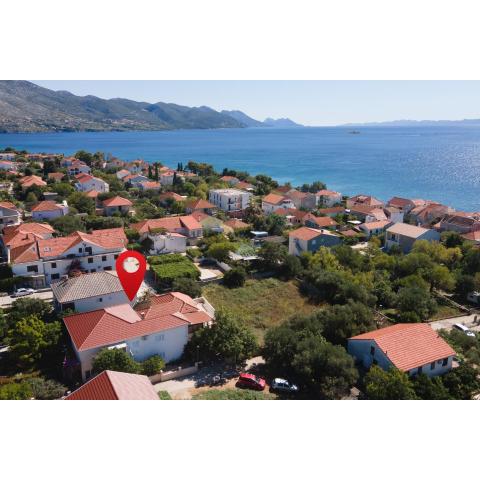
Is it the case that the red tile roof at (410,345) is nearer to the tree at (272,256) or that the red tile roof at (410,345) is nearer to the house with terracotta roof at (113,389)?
the house with terracotta roof at (113,389)

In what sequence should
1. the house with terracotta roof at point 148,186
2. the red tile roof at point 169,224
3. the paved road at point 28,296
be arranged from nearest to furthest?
the paved road at point 28,296 → the red tile roof at point 169,224 → the house with terracotta roof at point 148,186

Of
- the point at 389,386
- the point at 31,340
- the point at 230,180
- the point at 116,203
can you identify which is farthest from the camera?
the point at 230,180

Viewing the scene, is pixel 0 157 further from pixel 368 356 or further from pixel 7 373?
pixel 368 356

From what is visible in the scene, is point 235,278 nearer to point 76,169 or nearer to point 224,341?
point 224,341

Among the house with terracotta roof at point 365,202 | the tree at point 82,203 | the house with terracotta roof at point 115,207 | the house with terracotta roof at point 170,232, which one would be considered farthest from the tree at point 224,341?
the house with terracotta roof at point 365,202

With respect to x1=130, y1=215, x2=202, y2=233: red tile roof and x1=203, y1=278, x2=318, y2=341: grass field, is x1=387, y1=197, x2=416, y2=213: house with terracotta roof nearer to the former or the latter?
x1=130, y1=215, x2=202, y2=233: red tile roof

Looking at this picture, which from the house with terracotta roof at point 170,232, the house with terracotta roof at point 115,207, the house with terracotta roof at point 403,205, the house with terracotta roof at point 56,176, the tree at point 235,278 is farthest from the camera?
the house with terracotta roof at point 56,176

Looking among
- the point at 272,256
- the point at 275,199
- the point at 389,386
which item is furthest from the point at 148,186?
the point at 389,386
